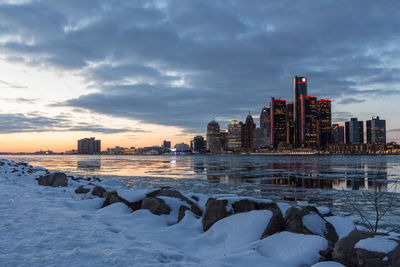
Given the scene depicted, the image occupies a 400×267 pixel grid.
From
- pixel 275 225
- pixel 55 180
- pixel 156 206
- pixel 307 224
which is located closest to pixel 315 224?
pixel 307 224

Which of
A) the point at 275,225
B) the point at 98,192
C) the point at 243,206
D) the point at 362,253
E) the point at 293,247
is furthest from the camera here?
the point at 98,192

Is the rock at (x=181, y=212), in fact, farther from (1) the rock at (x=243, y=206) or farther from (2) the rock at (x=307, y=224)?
(2) the rock at (x=307, y=224)

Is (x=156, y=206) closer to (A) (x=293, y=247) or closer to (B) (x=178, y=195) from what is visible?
(B) (x=178, y=195)

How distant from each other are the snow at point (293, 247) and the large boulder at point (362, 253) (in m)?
0.43

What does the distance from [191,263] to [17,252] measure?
312 centimetres

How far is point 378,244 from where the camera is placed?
474 centimetres

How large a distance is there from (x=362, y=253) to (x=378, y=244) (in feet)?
1.11

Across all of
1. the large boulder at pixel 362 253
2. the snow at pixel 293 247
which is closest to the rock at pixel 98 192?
the snow at pixel 293 247

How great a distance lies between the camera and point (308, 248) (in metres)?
5.57

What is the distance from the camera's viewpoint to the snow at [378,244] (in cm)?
463

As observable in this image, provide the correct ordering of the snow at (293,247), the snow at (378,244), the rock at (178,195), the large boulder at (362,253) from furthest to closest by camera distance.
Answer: the rock at (178,195)
the snow at (293,247)
the snow at (378,244)
the large boulder at (362,253)

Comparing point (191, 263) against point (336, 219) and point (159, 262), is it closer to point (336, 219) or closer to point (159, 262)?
point (159, 262)

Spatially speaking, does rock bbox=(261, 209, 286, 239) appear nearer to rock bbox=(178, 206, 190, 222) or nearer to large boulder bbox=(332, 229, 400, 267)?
large boulder bbox=(332, 229, 400, 267)

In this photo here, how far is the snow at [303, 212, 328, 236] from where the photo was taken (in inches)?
268
